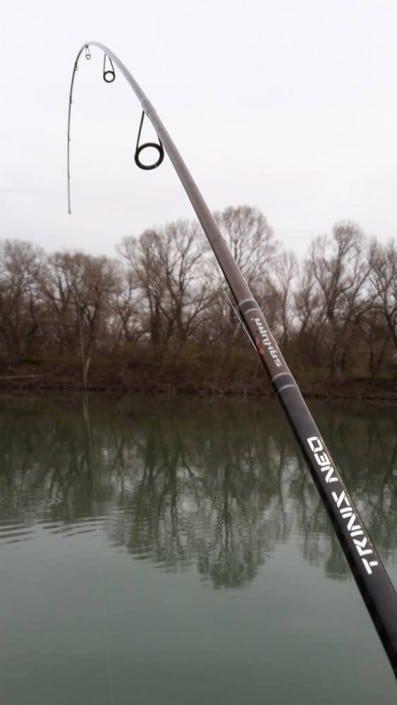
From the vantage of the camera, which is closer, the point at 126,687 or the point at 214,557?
the point at 126,687

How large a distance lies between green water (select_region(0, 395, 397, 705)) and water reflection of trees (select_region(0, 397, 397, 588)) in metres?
0.06

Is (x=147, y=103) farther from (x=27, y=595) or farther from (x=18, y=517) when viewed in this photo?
(x=18, y=517)

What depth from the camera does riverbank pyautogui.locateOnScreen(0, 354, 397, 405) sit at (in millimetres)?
42219

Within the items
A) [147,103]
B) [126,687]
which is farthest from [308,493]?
[147,103]

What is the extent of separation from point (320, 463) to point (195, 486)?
12.6 m

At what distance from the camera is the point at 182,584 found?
7.55 meters

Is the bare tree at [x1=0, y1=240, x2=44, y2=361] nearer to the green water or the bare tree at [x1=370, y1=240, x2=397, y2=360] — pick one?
the bare tree at [x1=370, y1=240, x2=397, y2=360]

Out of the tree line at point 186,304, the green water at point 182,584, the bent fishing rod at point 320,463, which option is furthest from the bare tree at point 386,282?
the bent fishing rod at point 320,463

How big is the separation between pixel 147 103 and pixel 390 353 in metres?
43.8

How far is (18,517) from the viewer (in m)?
10.7

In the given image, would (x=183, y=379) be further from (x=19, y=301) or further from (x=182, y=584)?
(x=182, y=584)

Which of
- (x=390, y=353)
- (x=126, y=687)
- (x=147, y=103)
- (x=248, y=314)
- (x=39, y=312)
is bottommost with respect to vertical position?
(x=126, y=687)

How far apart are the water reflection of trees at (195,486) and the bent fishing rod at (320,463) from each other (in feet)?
21.0

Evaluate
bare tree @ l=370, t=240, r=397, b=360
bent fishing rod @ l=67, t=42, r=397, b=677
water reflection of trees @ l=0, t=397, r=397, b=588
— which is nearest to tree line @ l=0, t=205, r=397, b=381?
bare tree @ l=370, t=240, r=397, b=360
